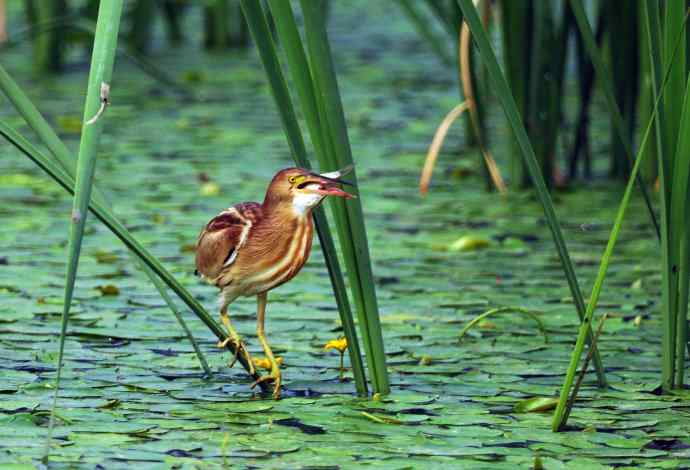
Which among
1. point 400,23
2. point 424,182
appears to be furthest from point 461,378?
point 400,23

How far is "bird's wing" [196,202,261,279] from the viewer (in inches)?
136

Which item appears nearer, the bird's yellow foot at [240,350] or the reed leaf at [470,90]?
the bird's yellow foot at [240,350]

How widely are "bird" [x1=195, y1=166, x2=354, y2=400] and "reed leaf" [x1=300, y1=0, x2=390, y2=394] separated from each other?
0.07m

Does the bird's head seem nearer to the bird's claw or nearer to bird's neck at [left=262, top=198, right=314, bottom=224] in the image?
bird's neck at [left=262, top=198, right=314, bottom=224]

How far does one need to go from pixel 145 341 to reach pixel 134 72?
4.98m

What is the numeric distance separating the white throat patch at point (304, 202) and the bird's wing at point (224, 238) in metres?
0.19

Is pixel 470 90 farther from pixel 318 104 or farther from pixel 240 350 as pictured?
pixel 318 104

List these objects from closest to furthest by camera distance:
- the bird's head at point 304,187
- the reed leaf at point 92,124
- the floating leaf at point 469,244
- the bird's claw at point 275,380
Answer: the reed leaf at point 92,124
the bird's head at point 304,187
the bird's claw at point 275,380
the floating leaf at point 469,244

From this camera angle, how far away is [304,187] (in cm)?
321

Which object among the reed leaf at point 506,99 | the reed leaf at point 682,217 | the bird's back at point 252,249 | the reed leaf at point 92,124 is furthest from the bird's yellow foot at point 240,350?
the reed leaf at point 682,217

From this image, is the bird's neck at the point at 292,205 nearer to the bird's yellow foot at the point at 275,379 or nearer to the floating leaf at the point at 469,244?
the bird's yellow foot at the point at 275,379

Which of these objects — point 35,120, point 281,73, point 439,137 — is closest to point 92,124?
point 35,120

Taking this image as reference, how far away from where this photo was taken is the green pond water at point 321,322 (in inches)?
122

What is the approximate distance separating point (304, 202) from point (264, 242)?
19cm
